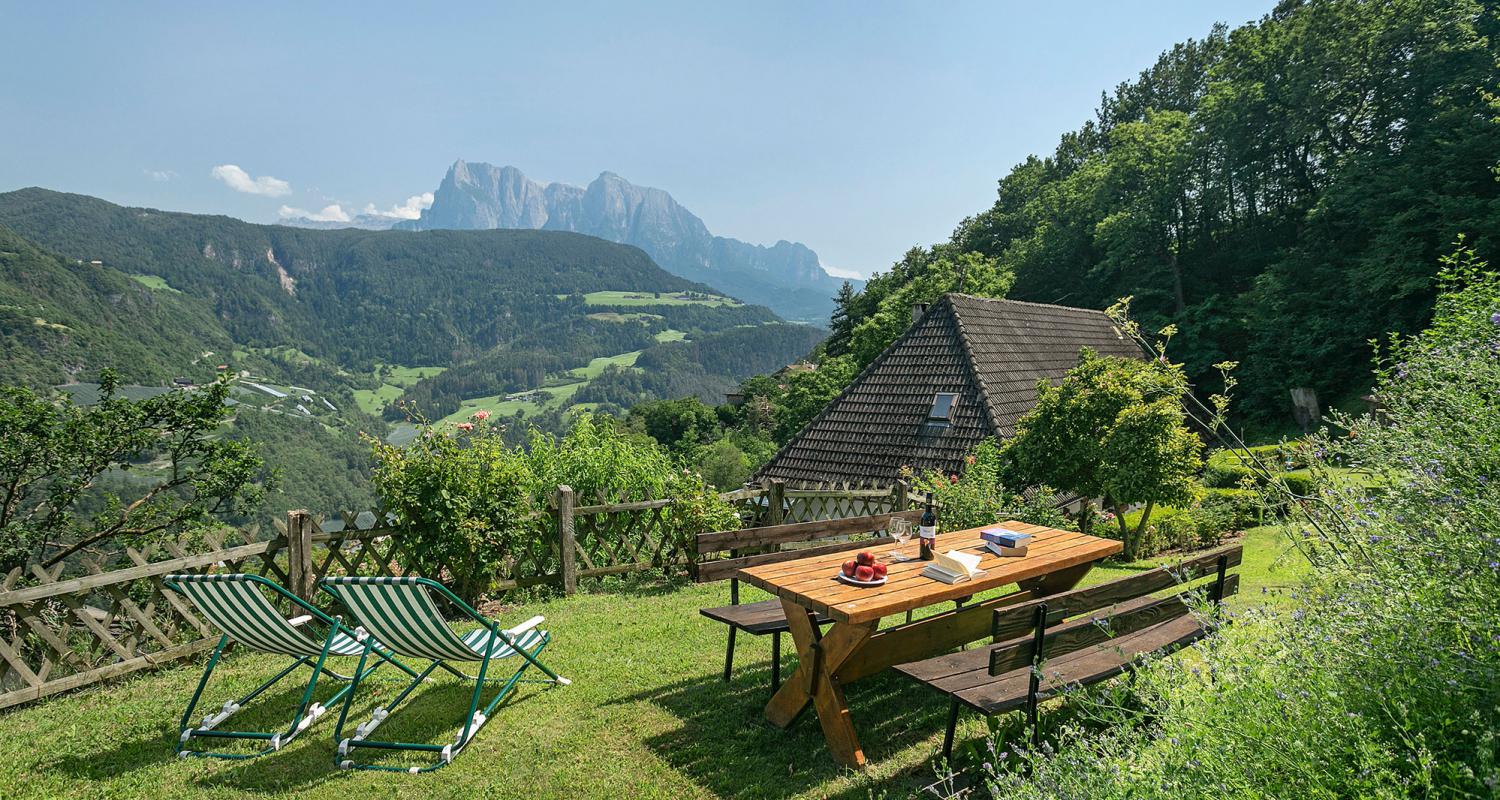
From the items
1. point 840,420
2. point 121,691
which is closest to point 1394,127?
point 840,420

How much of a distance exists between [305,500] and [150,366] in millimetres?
27115

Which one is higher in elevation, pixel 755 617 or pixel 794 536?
pixel 755 617

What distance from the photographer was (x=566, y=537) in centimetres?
838

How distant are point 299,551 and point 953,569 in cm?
597

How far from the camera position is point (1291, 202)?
111 ft

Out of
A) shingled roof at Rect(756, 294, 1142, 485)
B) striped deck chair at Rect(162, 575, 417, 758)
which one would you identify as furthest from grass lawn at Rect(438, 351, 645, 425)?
striped deck chair at Rect(162, 575, 417, 758)

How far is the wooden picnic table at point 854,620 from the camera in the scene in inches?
155

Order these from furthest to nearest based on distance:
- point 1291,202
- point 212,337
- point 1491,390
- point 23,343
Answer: point 212,337 < point 23,343 < point 1291,202 < point 1491,390

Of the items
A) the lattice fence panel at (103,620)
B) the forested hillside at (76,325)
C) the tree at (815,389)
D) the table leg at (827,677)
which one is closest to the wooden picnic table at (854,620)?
the table leg at (827,677)

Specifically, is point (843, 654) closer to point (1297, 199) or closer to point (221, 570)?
point (221, 570)

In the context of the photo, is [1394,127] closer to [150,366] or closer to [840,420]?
[840,420]

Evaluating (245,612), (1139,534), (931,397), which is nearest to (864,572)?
(245,612)

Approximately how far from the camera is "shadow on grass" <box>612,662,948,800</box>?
12.7ft

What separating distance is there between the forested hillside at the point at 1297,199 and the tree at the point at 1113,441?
14616 millimetres
